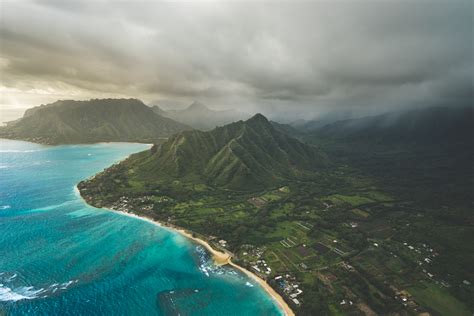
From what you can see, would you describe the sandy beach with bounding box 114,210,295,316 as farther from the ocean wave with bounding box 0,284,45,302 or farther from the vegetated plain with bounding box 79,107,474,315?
the ocean wave with bounding box 0,284,45,302

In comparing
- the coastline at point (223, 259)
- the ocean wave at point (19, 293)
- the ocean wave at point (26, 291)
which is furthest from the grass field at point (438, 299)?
the ocean wave at point (19, 293)

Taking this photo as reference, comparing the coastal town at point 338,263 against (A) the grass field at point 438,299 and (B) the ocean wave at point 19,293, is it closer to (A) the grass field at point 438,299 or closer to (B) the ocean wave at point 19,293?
(A) the grass field at point 438,299

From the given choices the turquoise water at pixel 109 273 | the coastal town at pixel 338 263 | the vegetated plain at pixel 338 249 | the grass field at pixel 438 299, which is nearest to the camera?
the turquoise water at pixel 109 273

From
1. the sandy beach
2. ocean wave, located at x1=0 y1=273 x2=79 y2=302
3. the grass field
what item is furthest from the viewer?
the grass field

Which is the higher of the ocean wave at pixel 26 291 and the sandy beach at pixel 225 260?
the ocean wave at pixel 26 291

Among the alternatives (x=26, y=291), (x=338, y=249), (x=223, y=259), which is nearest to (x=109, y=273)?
(x=26, y=291)

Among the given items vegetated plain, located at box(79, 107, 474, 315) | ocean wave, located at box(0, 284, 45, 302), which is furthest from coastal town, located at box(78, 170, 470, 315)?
ocean wave, located at box(0, 284, 45, 302)

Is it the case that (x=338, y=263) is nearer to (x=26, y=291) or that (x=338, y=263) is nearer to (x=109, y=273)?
(x=109, y=273)

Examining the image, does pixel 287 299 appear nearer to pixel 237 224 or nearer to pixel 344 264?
pixel 344 264
